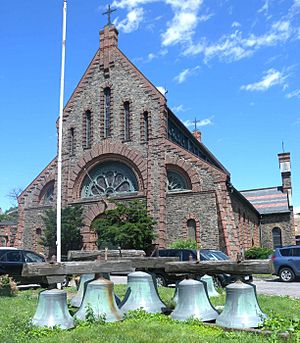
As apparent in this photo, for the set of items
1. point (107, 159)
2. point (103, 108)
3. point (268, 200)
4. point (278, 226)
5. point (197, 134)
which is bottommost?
point (278, 226)

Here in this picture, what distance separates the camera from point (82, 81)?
35312 mm

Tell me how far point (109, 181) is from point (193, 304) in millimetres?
24670

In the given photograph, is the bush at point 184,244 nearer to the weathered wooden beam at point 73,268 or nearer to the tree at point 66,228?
the tree at point 66,228

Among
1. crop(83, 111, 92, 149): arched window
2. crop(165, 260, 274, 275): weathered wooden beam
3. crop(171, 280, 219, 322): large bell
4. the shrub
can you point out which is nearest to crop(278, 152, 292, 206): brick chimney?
crop(83, 111, 92, 149): arched window

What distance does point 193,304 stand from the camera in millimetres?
8852

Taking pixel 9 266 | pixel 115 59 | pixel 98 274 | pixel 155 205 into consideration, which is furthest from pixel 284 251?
pixel 115 59

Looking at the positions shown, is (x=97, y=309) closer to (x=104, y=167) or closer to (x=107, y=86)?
(x=104, y=167)

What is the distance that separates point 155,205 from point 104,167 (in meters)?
6.15

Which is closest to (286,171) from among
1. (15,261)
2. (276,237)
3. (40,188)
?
(276,237)

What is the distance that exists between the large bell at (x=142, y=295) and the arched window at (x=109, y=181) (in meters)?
21.5

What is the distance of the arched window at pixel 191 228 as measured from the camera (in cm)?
2878

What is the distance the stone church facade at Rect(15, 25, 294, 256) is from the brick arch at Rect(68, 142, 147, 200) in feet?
0.25

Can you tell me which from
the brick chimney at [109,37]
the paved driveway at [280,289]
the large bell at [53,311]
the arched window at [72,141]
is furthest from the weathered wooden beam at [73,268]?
the brick chimney at [109,37]

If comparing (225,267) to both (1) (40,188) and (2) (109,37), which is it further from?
(2) (109,37)
